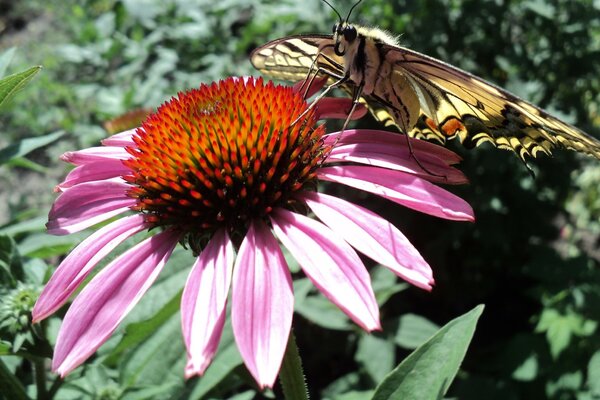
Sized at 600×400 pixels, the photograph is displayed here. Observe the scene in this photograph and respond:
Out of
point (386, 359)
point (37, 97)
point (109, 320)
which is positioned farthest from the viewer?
point (37, 97)

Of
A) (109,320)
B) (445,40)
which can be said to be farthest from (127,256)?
(445,40)

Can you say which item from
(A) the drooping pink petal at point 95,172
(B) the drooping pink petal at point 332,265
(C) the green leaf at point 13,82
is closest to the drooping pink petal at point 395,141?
(B) the drooping pink petal at point 332,265

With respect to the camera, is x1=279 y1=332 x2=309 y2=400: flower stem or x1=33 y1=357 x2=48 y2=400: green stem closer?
x1=279 y1=332 x2=309 y2=400: flower stem

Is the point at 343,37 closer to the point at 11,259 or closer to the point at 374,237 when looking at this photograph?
the point at 374,237

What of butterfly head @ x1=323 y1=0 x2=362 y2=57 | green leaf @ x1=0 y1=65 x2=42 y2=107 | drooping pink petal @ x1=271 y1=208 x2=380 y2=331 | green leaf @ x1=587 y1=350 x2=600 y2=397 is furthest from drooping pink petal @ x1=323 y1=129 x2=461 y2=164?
green leaf @ x1=587 y1=350 x2=600 y2=397

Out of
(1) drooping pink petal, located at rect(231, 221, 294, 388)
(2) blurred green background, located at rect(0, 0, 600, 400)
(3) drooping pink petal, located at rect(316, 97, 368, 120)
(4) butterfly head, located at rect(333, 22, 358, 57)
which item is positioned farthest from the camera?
(2) blurred green background, located at rect(0, 0, 600, 400)

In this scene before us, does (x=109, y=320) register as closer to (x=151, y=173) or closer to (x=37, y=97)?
(x=151, y=173)

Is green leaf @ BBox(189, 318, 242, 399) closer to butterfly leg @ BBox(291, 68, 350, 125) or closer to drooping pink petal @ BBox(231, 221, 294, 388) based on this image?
drooping pink petal @ BBox(231, 221, 294, 388)
